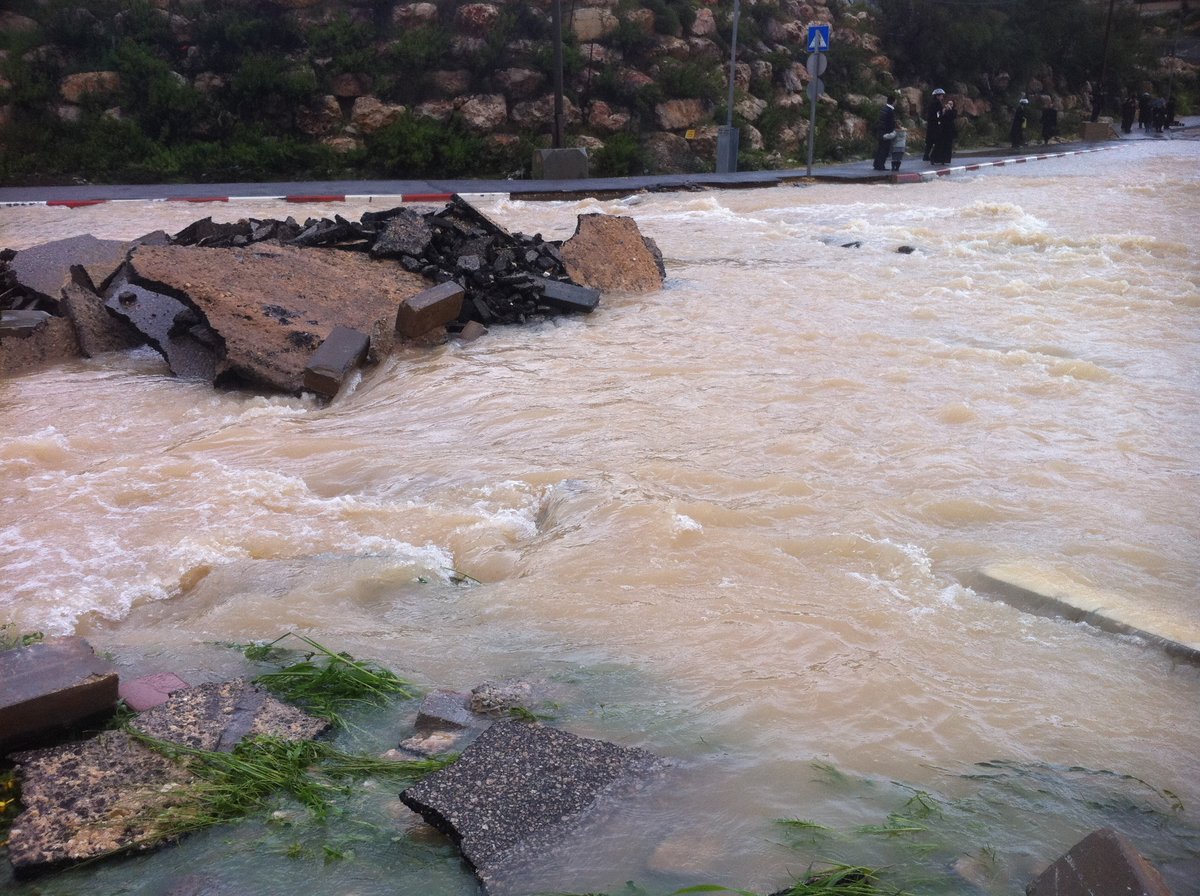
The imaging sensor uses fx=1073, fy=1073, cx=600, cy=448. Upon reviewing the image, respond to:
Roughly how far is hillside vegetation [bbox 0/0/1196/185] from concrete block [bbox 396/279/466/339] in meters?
15.3

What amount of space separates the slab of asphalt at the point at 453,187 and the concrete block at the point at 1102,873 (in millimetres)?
17259

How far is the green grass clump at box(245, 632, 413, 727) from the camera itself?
3.51 m

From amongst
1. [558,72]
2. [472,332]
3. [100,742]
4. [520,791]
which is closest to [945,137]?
[558,72]

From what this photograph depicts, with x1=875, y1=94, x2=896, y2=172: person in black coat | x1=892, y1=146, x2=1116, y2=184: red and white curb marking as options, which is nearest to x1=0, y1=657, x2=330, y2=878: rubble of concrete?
x1=892, y1=146, x2=1116, y2=184: red and white curb marking

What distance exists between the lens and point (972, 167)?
1036 inches

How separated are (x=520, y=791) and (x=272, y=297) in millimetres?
6516

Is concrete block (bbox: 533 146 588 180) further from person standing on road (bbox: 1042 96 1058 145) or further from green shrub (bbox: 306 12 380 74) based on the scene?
person standing on road (bbox: 1042 96 1058 145)

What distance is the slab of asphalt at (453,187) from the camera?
18.1 m

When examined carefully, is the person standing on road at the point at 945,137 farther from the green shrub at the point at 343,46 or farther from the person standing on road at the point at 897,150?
the green shrub at the point at 343,46

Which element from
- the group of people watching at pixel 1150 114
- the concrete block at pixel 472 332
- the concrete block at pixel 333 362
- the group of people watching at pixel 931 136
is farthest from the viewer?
the group of people watching at pixel 1150 114

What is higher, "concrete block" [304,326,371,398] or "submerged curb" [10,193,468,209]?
"submerged curb" [10,193,468,209]

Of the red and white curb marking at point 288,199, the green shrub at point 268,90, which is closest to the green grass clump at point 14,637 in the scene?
the red and white curb marking at point 288,199

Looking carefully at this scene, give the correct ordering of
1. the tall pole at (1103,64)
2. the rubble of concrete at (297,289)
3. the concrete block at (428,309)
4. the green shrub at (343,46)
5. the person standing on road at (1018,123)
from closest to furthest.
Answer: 1. the rubble of concrete at (297,289)
2. the concrete block at (428,309)
3. the green shrub at (343,46)
4. the person standing on road at (1018,123)
5. the tall pole at (1103,64)

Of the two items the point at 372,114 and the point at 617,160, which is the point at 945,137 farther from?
the point at 372,114
